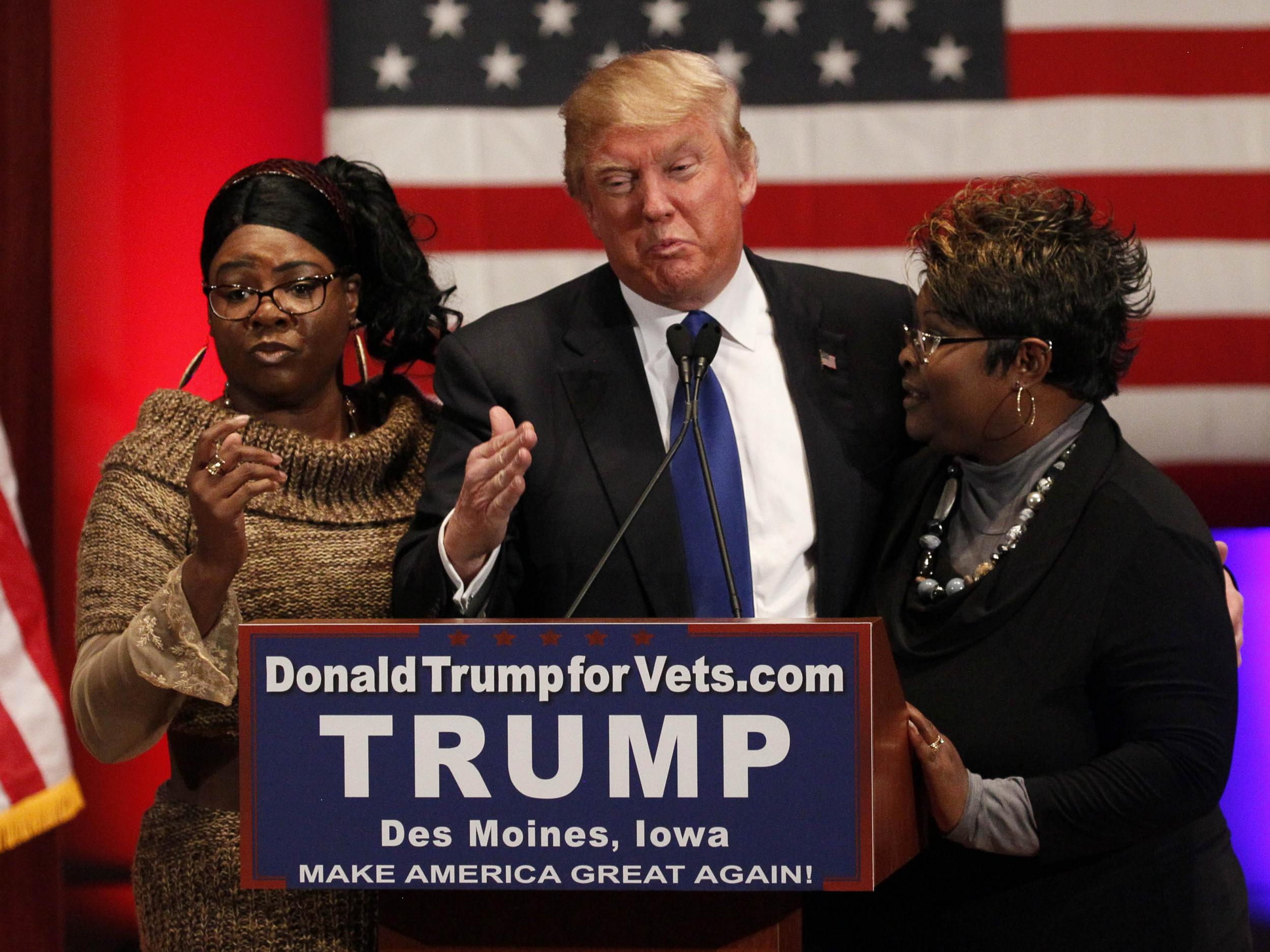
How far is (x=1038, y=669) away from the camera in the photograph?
1.50 metres

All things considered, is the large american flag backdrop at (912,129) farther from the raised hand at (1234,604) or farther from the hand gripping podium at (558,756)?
the hand gripping podium at (558,756)

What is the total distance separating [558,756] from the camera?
115 centimetres

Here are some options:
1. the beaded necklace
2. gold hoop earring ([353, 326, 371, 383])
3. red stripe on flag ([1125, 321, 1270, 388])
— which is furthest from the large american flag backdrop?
the beaded necklace

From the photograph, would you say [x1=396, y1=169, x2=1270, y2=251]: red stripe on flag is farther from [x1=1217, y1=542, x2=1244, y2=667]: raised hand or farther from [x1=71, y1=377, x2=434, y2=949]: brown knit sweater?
[x1=1217, y1=542, x2=1244, y2=667]: raised hand

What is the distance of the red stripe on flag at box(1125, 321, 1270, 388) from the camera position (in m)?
2.86

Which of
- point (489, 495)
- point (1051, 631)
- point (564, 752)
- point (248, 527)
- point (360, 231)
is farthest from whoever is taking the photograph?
point (360, 231)

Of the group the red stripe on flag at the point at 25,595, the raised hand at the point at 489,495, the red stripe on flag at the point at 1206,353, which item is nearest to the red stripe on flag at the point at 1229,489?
the red stripe on flag at the point at 1206,353

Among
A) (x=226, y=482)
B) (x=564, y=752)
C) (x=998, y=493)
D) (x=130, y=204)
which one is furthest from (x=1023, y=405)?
(x=130, y=204)

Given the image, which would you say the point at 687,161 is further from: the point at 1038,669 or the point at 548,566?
the point at 1038,669

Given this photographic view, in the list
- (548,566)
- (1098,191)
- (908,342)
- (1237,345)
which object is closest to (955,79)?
(1098,191)

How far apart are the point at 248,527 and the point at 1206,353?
2.03 metres

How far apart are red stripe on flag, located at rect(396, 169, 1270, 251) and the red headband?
0.96 metres

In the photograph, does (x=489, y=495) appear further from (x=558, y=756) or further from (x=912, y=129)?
(x=912, y=129)

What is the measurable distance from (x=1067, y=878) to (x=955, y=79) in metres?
1.82
